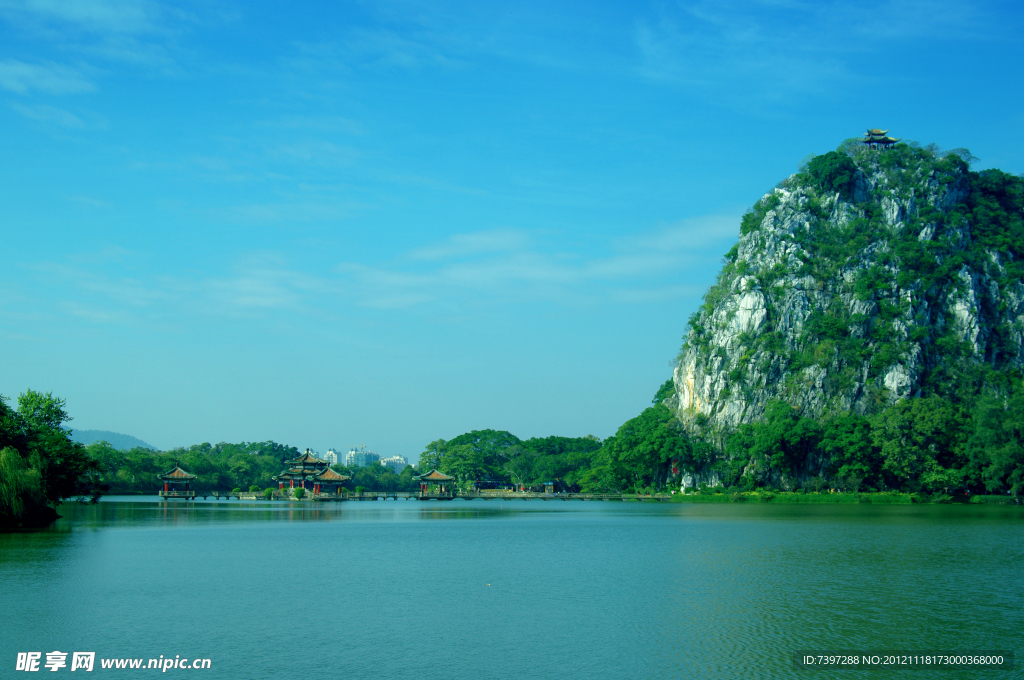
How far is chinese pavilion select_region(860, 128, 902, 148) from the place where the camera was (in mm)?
109250

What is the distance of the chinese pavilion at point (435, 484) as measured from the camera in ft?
363

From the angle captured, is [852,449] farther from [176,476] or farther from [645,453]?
Answer: [176,476]

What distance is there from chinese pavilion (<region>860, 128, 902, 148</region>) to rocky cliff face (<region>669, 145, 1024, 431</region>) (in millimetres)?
3827

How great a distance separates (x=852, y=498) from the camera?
245ft

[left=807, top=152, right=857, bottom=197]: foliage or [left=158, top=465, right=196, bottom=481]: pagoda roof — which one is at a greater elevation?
[left=807, top=152, right=857, bottom=197]: foliage

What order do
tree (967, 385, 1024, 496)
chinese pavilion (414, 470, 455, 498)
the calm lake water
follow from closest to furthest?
the calm lake water
tree (967, 385, 1024, 496)
chinese pavilion (414, 470, 455, 498)

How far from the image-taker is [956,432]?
7744 centimetres

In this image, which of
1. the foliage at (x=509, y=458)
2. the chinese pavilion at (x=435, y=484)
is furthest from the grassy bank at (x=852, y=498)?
the chinese pavilion at (x=435, y=484)

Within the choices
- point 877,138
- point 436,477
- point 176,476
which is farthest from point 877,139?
point 176,476

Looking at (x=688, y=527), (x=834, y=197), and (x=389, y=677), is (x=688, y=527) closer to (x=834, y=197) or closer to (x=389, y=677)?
(x=389, y=677)

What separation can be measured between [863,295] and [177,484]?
87.3 meters

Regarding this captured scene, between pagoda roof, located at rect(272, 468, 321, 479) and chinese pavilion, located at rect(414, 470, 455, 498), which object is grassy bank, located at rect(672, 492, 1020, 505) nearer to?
chinese pavilion, located at rect(414, 470, 455, 498)

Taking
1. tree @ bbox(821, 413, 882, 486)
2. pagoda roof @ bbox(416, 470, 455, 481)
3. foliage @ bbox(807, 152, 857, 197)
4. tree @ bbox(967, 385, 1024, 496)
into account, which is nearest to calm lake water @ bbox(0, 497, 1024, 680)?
tree @ bbox(967, 385, 1024, 496)

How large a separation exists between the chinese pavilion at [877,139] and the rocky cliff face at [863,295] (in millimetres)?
3827
